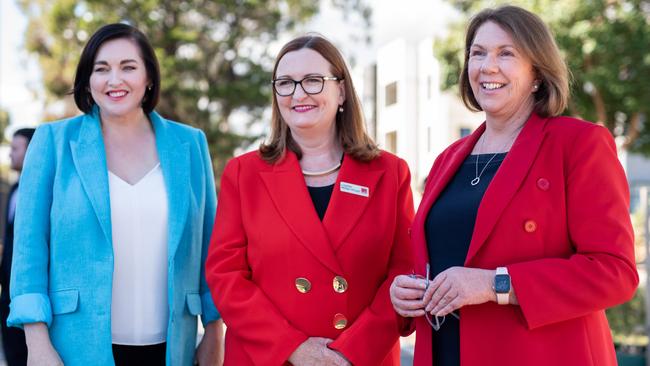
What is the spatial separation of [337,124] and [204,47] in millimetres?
18008

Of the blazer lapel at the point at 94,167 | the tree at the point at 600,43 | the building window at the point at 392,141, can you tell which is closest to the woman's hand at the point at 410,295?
the blazer lapel at the point at 94,167

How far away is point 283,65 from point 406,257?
3.14ft

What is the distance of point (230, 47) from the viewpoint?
67.1 ft

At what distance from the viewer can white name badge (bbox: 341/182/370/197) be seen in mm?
3016

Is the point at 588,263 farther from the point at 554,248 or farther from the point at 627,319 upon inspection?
the point at 627,319

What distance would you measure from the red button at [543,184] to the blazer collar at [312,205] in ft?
2.74

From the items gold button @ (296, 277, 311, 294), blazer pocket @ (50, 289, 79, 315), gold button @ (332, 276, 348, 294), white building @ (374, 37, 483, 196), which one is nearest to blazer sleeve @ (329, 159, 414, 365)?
gold button @ (332, 276, 348, 294)

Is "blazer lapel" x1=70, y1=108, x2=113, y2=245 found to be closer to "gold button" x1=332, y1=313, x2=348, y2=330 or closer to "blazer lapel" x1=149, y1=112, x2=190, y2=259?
"blazer lapel" x1=149, y1=112, x2=190, y2=259

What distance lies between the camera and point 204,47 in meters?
20.6

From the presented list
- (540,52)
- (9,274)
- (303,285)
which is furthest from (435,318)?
(9,274)

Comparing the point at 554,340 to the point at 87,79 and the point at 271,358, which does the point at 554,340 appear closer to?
the point at 271,358

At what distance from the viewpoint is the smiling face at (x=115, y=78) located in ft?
10.3

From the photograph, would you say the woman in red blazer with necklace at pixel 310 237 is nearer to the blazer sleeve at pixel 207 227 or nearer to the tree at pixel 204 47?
the blazer sleeve at pixel 207 227

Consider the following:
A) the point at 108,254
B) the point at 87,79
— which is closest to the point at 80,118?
the point at 87,79
